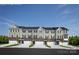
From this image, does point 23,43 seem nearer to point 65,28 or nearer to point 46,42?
point 46,42

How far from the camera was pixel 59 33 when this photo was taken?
3.10 meters

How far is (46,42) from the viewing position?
3.10 metres

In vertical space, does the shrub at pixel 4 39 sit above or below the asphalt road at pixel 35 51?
above

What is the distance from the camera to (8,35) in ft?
10.2

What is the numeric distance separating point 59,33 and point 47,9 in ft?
0.94

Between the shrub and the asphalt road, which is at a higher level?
the shrub

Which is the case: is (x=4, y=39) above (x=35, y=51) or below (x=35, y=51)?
above

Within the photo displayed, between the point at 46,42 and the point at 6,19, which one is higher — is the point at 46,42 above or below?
below

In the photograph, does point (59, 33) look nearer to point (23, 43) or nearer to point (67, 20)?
point (67, 20)
